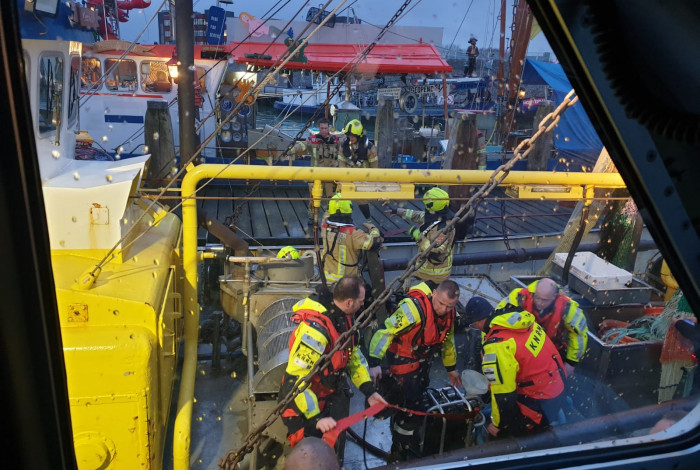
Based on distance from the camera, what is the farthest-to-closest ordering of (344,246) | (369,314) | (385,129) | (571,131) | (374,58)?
(374,58), (571,131), (385,129), (344,246), (369,314)

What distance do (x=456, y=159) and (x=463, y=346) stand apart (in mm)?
4670

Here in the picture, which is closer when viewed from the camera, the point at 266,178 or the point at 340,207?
the point at 266,178

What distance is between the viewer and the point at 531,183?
15.2ft

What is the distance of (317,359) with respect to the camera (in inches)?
132

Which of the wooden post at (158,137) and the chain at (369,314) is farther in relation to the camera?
the wooden post at (158,137)

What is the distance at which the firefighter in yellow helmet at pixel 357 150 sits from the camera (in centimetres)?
834

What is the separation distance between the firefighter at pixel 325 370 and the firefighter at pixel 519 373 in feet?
3.03

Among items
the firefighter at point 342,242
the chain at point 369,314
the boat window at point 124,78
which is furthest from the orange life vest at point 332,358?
the boat window at point 124,78

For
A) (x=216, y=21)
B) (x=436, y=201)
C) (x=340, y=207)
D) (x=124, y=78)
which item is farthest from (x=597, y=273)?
(x=216, y=21)

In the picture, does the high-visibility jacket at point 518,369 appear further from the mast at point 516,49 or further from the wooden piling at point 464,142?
the mast at point 516,49

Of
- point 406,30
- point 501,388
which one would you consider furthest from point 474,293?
point 406,30

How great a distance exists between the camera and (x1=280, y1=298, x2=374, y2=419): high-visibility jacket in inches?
132

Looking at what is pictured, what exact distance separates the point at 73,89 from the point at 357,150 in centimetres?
480

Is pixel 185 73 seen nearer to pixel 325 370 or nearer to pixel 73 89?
pixel 73 89
